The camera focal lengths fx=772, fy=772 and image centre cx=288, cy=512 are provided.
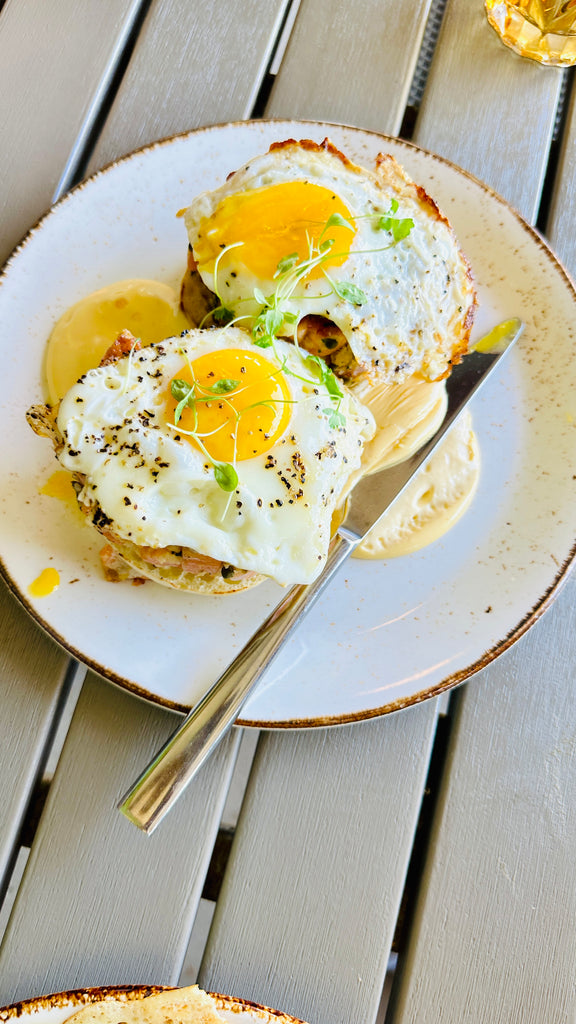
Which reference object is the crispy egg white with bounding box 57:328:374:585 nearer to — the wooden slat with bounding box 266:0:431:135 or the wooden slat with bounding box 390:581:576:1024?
the wooden slat with bounding box 390:581:576:1024

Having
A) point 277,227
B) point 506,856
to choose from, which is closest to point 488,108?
point 277,227

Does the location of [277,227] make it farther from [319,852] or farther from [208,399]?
[319,852]

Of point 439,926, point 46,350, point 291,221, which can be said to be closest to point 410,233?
point 291,221

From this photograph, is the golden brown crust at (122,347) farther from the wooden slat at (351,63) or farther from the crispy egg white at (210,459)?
the wooden slat at (351,63)

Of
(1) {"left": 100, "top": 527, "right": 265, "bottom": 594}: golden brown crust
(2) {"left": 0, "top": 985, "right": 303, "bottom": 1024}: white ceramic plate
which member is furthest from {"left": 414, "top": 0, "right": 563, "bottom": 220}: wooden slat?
(2) {"left": 0, "top": 985, "right": 303, "bottom": 1024}: white ceramic plate

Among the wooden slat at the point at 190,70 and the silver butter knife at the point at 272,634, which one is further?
the wooden slat at the point at 190,70

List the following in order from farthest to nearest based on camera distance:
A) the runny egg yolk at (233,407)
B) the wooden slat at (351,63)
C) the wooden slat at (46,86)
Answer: the wooden slat at (351,63)
the wooden slat at (46,86)
the runny egg yolk at (233,407)

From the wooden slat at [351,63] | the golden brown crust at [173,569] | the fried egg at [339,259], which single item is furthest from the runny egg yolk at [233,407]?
the wooden slat at [351,63]
